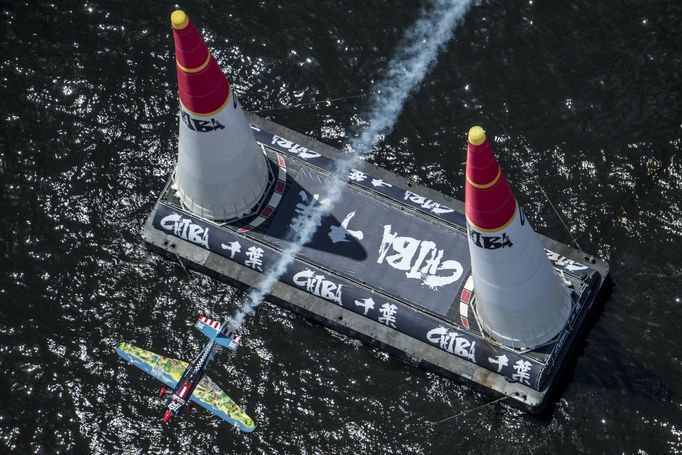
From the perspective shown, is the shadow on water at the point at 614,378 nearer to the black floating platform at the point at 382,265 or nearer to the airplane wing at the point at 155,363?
the black floating platform at the point at 382,265

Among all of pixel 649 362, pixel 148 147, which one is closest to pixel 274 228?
pixel 148 147

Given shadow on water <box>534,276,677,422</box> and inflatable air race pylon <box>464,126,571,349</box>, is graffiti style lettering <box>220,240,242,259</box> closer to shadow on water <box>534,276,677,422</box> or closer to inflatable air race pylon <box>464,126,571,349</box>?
inflatable air race pylon <box>464,126,571,349</box>

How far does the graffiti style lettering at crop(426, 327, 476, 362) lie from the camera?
47.1 metres

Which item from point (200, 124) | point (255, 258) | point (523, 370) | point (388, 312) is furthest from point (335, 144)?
point (523, 370)

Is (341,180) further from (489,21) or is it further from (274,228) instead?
(489,21)

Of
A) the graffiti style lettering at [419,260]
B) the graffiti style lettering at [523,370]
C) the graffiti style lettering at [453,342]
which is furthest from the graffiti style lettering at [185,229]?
the graffiti style lettering at [523,370]

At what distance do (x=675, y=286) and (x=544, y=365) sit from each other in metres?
5.75

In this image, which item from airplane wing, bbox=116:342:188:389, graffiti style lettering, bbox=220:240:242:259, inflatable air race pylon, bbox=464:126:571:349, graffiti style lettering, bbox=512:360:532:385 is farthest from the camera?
graffiti style lettering, bbox=220:240:242:259

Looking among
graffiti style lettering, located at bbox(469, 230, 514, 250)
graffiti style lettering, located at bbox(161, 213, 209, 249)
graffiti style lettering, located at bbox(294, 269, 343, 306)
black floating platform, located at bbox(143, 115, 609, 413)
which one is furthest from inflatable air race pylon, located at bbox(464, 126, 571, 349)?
graffiti style lettering, located at bbox(161, 213, 209, 249)

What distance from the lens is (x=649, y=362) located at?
48031 mm

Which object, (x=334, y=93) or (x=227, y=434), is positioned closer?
(x=227, y=434)

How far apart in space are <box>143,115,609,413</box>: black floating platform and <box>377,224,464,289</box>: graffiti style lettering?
0.10 feet

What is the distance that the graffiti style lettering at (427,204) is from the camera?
49.1m

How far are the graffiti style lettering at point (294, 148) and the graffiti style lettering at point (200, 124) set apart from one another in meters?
5.14
